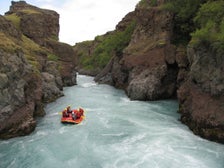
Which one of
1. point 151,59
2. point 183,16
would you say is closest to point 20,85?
point 151,59

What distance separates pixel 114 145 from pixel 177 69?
69.9 ft

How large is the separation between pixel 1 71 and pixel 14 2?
53.2 meters

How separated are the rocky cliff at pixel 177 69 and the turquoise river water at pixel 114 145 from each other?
6.09ft

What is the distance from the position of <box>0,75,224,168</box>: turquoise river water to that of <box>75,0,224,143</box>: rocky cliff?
1858mm

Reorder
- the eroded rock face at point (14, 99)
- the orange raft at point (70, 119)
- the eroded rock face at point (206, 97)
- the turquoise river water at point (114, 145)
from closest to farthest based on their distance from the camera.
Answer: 1. the turquoise river water at point (114, 145)
2. the eroded rock face at point (206, 97)
3. the eroded rock face at point (14, 99)
4. the orange raft at point (70, 119)

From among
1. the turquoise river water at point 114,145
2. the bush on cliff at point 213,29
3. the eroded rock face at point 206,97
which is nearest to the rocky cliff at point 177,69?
the eroded rock face at point 206,97

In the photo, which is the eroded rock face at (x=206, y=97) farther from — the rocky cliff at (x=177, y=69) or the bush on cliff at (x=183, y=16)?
the bush on cliff at (x=183, y=16)

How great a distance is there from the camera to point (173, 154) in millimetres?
18656

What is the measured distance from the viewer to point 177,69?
127 ft

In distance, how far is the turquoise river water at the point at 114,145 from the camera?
58.5ft

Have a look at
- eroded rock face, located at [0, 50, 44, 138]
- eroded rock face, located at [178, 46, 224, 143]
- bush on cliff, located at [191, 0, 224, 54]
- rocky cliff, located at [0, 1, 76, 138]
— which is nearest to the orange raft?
rocky cliff, located at [0, 1, 76, 138]

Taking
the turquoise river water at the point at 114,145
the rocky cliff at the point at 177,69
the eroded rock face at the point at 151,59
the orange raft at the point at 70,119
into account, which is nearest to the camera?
the turquoise river water at the point at 114,145

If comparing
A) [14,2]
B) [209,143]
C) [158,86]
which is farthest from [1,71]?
[14,2]

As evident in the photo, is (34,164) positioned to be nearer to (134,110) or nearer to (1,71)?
(1,71)
